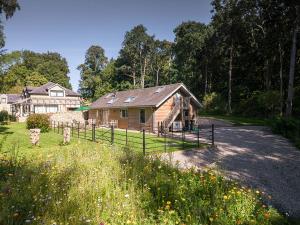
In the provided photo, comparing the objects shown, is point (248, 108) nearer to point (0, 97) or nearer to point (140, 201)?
point (140, 201)

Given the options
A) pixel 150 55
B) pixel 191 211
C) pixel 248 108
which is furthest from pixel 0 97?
pixel 191 211

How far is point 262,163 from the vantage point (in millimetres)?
12891

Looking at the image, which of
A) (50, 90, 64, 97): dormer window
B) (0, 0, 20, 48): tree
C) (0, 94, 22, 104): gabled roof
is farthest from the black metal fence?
(0, 94, 22, 104): gabled roof

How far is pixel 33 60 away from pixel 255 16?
76776 mm

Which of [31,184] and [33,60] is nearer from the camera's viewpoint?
[31,184]

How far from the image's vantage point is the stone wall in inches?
1485

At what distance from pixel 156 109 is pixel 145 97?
4.27m

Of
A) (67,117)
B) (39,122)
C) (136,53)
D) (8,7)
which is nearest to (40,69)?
(136,53)

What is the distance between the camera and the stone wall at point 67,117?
3772 cm

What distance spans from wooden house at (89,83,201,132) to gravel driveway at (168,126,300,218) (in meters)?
8.76

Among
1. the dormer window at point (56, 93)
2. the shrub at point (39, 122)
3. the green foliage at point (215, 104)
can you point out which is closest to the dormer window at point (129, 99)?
the shrub at point (39, 122)

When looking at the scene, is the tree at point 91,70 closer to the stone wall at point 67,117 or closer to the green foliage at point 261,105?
the stone wall at point 67,117

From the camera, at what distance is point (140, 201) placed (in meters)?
5.95

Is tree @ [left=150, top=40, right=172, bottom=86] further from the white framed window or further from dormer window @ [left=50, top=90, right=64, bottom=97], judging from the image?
the white framed window
